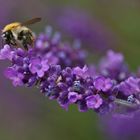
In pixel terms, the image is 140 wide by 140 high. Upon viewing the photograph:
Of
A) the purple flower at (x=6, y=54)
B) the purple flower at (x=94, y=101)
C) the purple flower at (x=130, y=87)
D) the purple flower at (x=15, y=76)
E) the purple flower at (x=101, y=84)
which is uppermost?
the purple flower at (x=6, y=54)

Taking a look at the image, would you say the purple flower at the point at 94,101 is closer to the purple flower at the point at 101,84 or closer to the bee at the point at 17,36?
the purple flower at the point at 101,84

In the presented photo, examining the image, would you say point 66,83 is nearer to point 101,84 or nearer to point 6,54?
point 101,84

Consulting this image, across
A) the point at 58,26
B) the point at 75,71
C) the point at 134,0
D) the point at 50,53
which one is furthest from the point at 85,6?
the point at 75,71

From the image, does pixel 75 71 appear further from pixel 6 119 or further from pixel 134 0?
pixel 6 119

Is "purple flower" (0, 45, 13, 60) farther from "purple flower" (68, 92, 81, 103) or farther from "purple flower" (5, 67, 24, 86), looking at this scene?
"purple flower" (68, 92, 81, 103)

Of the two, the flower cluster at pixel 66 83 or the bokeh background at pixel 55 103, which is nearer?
the flower cluster at pixel 66 83

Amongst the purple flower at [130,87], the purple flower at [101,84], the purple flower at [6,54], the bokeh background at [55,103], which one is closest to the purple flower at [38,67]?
the purple flower at [6,54]

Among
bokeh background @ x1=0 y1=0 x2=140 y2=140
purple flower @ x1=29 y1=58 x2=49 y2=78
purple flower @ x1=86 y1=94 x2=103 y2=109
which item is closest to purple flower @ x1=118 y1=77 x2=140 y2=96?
purple flower @ x1=86 y1=94 x2=103 y2=109
